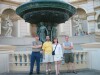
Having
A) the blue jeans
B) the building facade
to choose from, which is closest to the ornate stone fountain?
the blue jeans

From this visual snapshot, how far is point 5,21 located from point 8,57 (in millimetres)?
18964

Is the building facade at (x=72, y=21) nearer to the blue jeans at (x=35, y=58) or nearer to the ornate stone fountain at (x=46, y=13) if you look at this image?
the ornate stone fountain at (x=46, y=13)

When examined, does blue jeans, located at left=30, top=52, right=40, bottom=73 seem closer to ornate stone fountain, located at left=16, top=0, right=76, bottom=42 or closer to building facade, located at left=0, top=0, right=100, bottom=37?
ornate stone fountain, located at left=16, top=0, right=76, bottom=42

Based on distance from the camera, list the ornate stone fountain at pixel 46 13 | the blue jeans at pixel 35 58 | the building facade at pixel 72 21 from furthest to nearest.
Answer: the building facade at pixel 72 21, the ornate stone fountain at pixel 46 13, the blue jeans at pixel 35 58

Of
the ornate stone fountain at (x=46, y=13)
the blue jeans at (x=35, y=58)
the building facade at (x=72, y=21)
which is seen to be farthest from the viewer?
the building facade at (x=72, y=21)

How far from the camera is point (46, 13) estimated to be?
10375 mm

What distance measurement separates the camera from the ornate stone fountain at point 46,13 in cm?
1011

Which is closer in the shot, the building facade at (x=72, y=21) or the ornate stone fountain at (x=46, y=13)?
the ornate stone fountain at (x=46, y=13)

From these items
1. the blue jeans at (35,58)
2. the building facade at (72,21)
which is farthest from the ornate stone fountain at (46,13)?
the building facade at (72,21)

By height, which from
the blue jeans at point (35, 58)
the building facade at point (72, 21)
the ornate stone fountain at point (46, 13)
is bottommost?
the blue jeans at point (35, 58)

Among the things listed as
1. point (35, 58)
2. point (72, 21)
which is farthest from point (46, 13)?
point (72, 21)

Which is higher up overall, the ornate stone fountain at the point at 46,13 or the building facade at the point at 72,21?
the building facade at the point at 72,21

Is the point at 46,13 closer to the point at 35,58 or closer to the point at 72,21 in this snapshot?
the point at 35,58

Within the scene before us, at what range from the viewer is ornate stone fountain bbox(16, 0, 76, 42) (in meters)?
10.1
